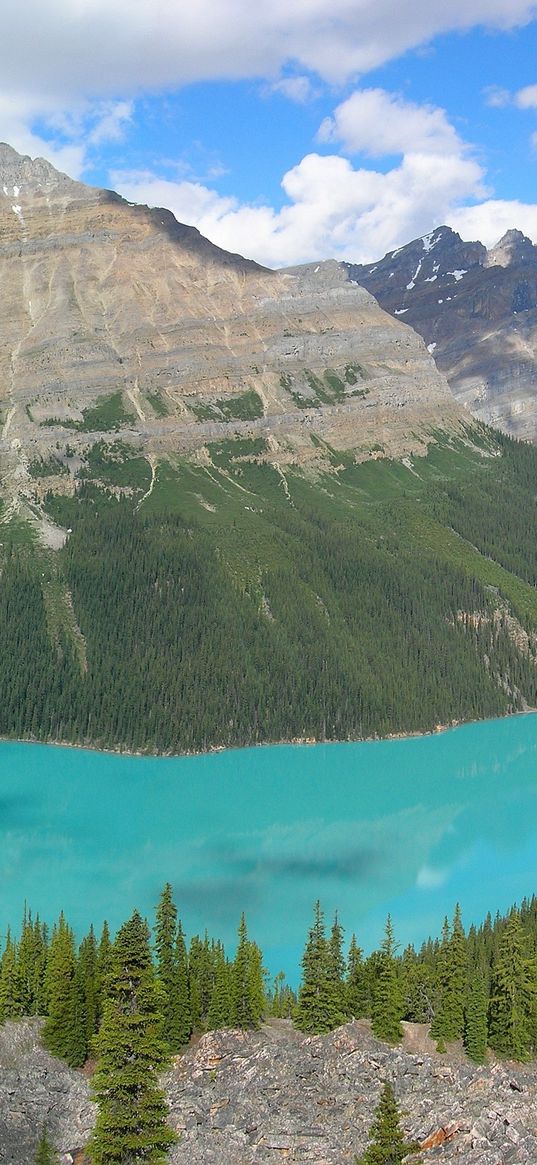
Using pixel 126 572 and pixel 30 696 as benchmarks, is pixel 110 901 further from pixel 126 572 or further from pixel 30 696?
pixel 126 572

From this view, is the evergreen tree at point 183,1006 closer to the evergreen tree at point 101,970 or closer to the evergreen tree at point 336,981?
the evergreen tree at point 101,970

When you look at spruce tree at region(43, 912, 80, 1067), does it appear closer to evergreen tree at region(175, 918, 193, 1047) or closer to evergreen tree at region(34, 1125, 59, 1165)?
evergreen tree at region(175, 918, 193, 1047)

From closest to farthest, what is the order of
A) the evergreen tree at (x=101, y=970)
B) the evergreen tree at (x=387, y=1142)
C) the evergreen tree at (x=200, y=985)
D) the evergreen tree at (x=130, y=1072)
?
the evergreen tree at (x=130, y=1072) < the evergreen tree at (x=387, y=1142) < the evergreen tree at (x=101, y=970) < the evergreen tree at (x=200, y=985)

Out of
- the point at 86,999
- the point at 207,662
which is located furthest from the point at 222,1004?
the point at 207,662

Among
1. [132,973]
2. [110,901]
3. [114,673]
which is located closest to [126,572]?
[114,673]

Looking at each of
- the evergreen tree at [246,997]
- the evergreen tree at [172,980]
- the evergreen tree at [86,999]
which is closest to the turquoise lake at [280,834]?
the evergreen tree at [172,980]

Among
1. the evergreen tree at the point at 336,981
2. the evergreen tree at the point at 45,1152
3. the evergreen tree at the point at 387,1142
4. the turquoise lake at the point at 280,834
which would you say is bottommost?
the evergreen tree at the point at 45,1152
